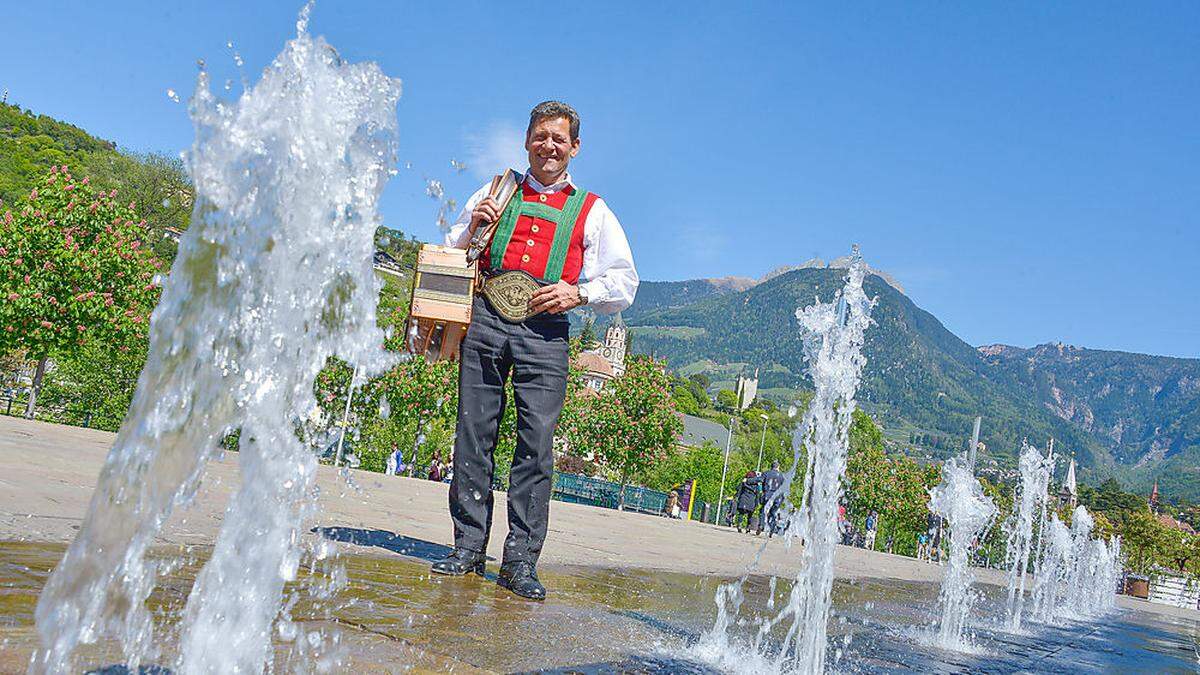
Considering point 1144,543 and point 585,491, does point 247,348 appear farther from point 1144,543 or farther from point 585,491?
point 1144,543

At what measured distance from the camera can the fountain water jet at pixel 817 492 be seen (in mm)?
2901

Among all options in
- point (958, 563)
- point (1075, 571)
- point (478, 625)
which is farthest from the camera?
point (1075, 571)

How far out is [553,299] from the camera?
3.44 meters

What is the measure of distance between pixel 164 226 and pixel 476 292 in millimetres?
47855

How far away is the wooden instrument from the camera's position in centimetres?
366

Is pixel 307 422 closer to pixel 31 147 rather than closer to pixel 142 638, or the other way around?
pixel 142 638

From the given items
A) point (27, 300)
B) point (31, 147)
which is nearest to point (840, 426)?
point (27, 300)

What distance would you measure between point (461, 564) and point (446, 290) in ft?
4.00

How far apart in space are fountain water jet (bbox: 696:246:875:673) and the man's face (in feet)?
5.23

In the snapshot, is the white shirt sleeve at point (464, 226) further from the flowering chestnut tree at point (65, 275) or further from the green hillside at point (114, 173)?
the green hillside at point (114, 173)

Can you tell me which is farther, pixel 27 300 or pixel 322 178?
pixel 27 300

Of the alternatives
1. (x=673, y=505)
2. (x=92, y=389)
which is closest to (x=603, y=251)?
(x=92, y=389)

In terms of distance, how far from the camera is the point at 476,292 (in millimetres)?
3678

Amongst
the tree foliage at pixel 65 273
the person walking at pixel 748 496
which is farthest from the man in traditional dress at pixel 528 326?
the person walking at pixel 748 496
